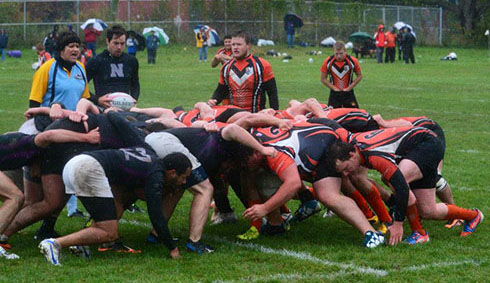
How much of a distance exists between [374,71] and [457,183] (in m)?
20.4

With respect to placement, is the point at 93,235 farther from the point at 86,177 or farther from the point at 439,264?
the point at 439,264

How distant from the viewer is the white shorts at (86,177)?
6.27 metres

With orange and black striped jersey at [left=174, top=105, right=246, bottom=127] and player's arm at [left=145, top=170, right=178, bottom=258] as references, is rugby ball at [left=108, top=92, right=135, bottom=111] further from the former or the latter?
player's arm at [left=145, top=170, right=178, bottom=258]

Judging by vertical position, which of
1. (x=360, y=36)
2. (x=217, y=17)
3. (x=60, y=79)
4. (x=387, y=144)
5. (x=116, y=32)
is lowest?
(x=387, y=144)

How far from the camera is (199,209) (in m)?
6.86

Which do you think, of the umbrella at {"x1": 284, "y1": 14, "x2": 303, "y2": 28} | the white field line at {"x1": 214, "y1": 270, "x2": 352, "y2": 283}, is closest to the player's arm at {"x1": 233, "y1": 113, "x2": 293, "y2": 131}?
the white field line at {"x1": 214, "y1": 270, "x2": 352, "y2": 283}

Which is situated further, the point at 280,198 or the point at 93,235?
the point at 280,198

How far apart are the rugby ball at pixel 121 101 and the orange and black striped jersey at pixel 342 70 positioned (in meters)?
5.45

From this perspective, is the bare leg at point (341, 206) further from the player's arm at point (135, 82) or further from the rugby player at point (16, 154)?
the player's arm at point (135, 82)

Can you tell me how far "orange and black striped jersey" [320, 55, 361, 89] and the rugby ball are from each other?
545 cm

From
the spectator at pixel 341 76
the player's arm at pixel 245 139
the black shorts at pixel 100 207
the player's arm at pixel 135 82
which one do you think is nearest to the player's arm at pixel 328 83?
the spectator at pixel 341 76

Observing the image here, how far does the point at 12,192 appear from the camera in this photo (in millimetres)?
6656

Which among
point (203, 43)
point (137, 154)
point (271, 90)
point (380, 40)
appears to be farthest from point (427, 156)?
point (203, 43)

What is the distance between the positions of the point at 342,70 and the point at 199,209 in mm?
7122
